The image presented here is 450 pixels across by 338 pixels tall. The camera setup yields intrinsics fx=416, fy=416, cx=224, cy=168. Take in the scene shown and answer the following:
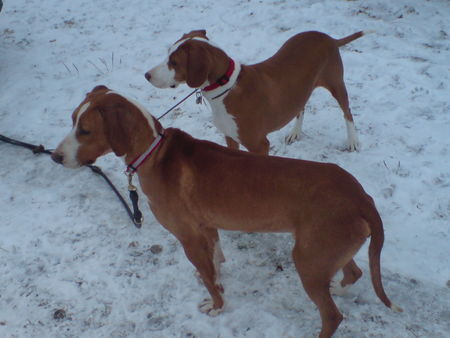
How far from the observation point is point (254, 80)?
388 centimetres

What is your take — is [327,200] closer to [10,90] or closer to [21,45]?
[10,90]

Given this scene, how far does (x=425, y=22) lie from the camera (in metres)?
6.69

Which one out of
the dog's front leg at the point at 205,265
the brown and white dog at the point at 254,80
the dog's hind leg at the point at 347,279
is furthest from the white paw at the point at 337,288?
the brown and white dog at the point at 254,80

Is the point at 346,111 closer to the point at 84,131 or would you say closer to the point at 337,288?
the point at 337,288

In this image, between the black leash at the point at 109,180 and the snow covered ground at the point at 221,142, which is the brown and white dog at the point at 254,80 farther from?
the snow covered ground at the point at 221,142

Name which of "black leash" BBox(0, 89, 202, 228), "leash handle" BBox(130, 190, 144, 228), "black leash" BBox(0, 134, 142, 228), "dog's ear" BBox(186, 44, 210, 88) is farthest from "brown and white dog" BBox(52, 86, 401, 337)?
"dog's ear" BBox(186, 44, 210, 88)

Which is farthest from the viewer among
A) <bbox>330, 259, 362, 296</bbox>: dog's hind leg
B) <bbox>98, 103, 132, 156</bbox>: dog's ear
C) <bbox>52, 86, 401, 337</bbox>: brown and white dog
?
<bbox>330, 259, 362, 296</bbox>: dog's hind leg

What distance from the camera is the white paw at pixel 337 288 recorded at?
3.23 m

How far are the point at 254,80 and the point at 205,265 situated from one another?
178 cm

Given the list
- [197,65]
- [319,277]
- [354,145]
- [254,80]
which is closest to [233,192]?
[319,277]

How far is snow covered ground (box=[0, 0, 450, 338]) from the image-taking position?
3223 mm

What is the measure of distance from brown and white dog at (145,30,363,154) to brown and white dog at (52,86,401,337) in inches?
32.3

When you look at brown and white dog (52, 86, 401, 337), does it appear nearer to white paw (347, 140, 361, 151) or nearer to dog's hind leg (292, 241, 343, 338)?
dog's hind leg (292, 241, 343, 338)

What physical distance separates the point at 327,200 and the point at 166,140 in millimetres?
1179
